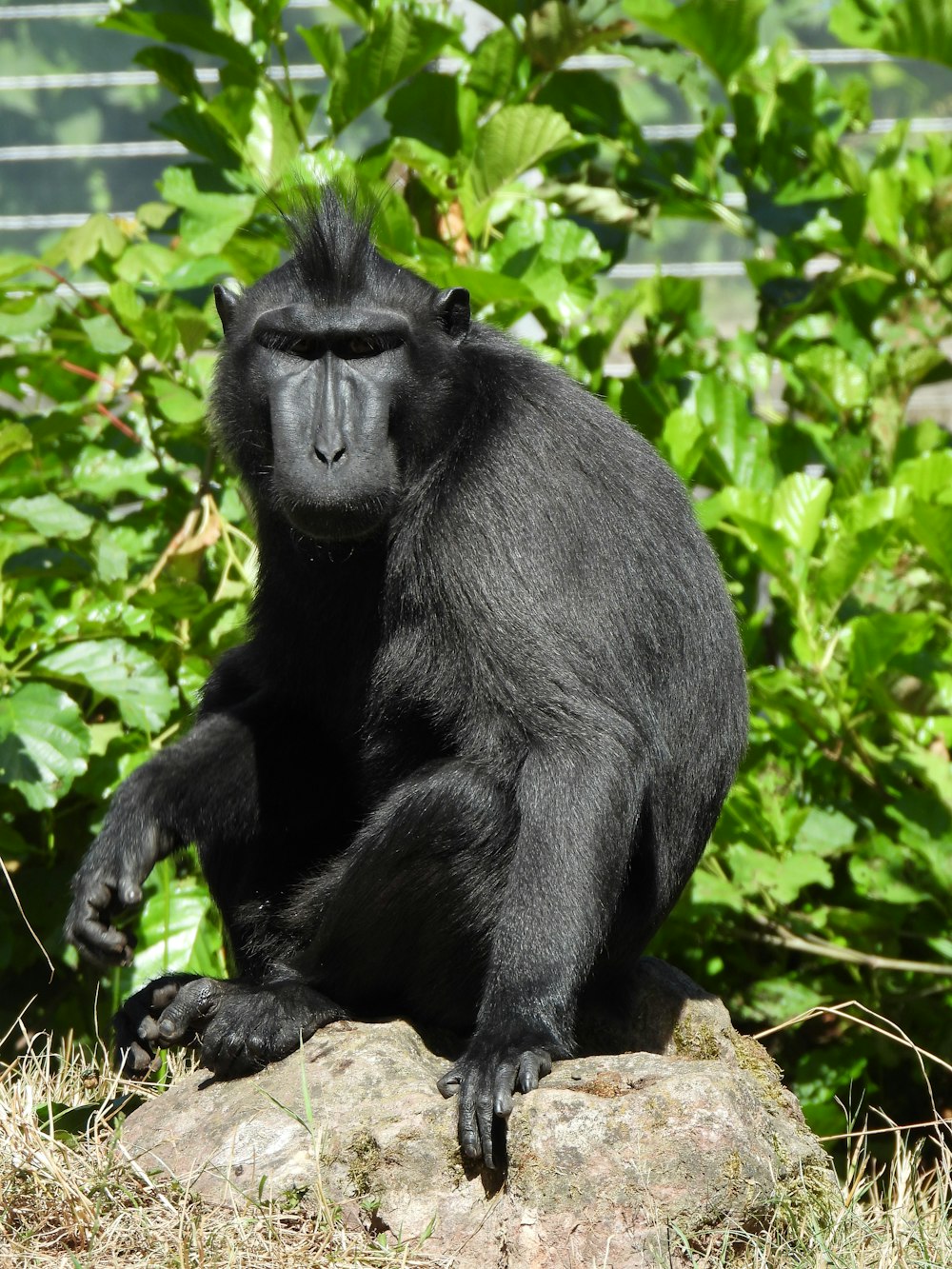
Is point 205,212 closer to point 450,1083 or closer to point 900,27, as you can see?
point 900,27

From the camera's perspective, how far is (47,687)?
5059mm

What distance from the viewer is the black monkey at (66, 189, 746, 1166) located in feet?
12.3

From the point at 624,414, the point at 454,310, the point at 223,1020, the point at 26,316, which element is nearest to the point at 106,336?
the point at 26,316

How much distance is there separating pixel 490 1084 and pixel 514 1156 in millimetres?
170

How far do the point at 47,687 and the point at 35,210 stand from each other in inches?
197

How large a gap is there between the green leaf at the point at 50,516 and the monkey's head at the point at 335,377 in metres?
1.15

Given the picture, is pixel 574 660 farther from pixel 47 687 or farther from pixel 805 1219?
pixel 47 687

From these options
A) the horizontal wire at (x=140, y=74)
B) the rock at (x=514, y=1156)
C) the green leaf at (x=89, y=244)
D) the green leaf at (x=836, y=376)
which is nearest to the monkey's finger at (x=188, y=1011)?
the rock at (x=514, y=1156)

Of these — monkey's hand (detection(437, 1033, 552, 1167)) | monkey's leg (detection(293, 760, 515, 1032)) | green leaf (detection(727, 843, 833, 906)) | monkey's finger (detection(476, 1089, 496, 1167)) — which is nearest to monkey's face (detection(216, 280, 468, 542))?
monkey's leg (detection(293, 760, 515, 1032))

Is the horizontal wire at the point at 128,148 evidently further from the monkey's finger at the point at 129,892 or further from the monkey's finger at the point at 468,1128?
the monkey's finger at the point at 468,1128

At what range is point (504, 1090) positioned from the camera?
331 cm

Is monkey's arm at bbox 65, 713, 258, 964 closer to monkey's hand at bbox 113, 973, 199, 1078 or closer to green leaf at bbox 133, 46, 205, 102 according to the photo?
monkey's hand at bbox 113, 973, 199, 1078

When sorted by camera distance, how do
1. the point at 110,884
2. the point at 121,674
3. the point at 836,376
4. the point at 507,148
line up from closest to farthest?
1. the point at 110,884
2. the point at 121,674
3. the point at 507,148
4. the point at 836,376

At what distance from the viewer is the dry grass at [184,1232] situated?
3.14m
